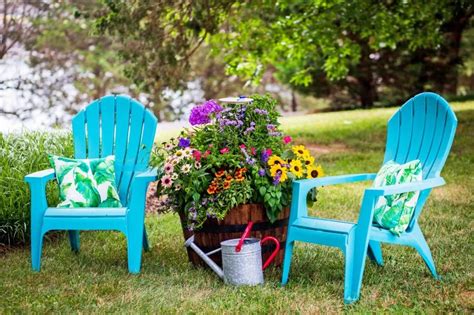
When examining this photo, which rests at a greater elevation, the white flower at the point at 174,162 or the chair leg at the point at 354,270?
the white flower at the point at 174,162

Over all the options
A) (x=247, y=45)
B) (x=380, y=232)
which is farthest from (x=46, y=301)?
(x=247, y=45)

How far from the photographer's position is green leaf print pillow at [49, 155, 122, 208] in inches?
157

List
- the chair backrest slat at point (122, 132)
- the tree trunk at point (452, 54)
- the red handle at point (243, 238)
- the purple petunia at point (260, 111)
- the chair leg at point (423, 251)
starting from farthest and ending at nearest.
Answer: the tree trunk at point (452, 54) → the chair backrest slat at point (122, 132) → the purple petunia at point (260, 111) → the chair leg at point (423, 251) → the red handle at point (243, 238)

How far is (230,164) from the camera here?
3.52 m

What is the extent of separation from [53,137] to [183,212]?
6.33ft

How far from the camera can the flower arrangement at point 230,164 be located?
11.4 feet

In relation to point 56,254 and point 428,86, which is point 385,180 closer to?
point 56,254

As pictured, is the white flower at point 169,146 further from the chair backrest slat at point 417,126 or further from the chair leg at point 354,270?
the chair backrest slat at point 417,126

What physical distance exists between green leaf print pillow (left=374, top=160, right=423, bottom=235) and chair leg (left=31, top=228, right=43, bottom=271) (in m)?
1.84

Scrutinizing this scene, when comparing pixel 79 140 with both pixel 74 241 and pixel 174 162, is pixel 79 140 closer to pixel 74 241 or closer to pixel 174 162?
pixel 74 241

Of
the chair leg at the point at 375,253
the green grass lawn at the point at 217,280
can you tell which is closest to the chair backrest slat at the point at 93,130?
the green grass lawn at the point at 217,280

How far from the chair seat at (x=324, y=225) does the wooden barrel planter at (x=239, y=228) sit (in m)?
0.24

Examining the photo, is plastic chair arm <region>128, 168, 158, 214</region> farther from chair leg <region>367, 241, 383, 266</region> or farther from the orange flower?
chair leg <region>367, 241, 383, 266</region>

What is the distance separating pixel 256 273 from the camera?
3.38 m
